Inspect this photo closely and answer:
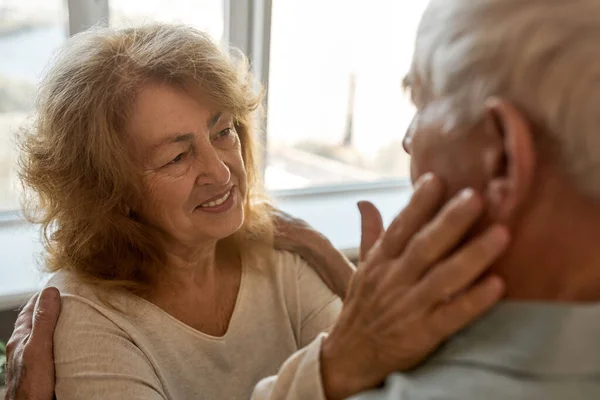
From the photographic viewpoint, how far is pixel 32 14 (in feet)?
6.69

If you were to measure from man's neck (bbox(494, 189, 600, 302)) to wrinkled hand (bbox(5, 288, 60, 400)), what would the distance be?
0.91 meters

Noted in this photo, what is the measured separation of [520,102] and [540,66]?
0.04m

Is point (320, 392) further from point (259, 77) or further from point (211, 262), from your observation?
point (259, 77)

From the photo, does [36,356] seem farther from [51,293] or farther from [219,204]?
[219,204]

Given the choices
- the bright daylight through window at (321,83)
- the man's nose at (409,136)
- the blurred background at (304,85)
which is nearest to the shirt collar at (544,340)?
the man's nose at (409,136)

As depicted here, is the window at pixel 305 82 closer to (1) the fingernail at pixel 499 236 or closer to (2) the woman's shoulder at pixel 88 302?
(2) the woman's shoulder at pixel 88 302

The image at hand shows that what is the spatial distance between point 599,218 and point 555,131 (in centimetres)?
10

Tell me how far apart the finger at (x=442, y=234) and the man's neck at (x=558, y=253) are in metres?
0.05

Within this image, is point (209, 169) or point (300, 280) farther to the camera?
point (300, 280)

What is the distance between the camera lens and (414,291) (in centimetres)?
80

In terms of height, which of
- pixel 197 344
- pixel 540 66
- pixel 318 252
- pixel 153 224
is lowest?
pixel 197 344

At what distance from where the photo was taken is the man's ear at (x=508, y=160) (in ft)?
2.23

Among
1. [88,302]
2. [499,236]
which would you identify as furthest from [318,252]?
[499,236]

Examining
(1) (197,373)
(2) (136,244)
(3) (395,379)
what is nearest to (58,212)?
(2) (136,244)
